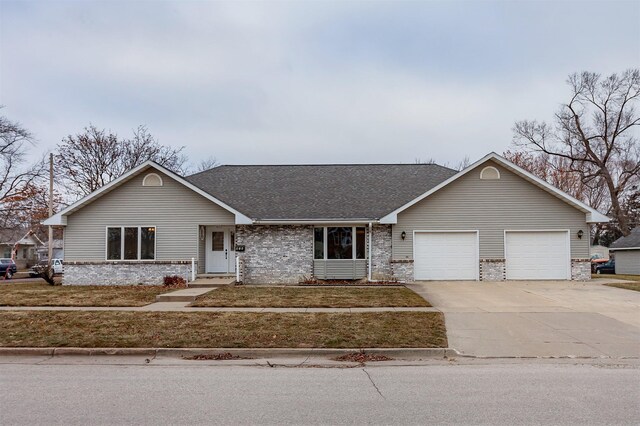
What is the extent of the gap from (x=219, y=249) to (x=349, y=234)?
5.83 m

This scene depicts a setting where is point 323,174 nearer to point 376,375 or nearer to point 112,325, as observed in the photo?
point 112,325

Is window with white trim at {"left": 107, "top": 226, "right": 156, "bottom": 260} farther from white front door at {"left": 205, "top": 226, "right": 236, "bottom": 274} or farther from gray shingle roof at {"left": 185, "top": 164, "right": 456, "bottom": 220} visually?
gray shingle roof at {"left": 185, "top": 164, "right": 456, "bottom": 220}

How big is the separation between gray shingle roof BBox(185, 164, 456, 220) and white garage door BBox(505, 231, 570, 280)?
15.9 ft

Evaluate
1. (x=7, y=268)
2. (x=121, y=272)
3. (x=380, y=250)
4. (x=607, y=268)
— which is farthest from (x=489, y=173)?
(x=7, y=268)

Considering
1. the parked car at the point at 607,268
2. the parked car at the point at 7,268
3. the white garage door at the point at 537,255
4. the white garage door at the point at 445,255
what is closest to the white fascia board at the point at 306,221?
the white garage door at the point at 445,255

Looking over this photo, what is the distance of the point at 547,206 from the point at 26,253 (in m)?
63.1

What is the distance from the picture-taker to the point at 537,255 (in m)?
21.3

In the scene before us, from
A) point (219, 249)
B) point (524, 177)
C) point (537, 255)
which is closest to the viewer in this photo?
point (524, 177)

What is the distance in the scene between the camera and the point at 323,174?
1041 inches

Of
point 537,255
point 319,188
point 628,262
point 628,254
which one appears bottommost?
point 628,262

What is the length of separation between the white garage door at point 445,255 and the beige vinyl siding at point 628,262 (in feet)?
91.1

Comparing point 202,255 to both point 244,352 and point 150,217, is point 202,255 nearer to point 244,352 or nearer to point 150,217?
point 150,217

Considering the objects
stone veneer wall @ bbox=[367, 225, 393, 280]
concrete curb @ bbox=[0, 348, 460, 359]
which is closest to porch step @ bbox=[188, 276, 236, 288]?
stone veneer wall @ bbox=[367, 225, 393, 280]

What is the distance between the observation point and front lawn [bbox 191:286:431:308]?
549 inches
